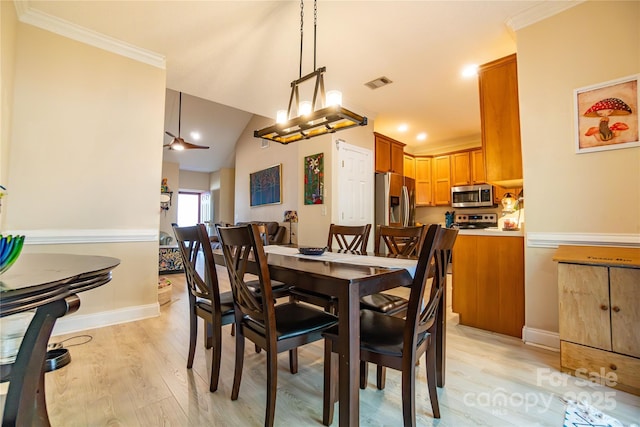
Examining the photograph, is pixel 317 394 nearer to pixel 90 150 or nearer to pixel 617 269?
pixel 617 269

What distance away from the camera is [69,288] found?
0.87 metres

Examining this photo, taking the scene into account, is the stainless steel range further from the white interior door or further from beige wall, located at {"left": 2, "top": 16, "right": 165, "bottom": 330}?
beige wall, located at {"left": 2, "top": 16, "right": 165, "bottom": 330}

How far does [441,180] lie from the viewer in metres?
5.95

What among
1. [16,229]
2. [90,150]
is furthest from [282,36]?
[16,229]

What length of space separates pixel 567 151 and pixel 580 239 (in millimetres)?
675

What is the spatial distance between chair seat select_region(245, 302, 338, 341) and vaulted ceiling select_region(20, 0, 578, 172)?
2.35 meters

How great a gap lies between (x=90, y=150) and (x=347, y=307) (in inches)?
113

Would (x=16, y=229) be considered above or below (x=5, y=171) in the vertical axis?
below

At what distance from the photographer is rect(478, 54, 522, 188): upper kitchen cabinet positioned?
8.61 ft

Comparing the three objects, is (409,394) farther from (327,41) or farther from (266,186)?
(266,186)

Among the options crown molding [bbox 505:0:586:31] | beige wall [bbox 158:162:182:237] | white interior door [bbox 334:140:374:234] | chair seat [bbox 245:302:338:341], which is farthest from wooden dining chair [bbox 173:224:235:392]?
beige wall [bbox 158:162:182:237]

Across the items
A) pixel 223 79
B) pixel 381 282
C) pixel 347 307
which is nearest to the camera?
pixel 347 307

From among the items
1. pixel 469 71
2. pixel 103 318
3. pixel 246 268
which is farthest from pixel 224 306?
pixel 469 71

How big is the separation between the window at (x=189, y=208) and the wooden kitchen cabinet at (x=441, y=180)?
→ 27.8 feet
